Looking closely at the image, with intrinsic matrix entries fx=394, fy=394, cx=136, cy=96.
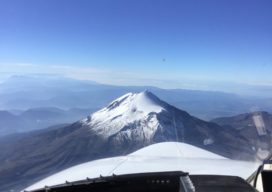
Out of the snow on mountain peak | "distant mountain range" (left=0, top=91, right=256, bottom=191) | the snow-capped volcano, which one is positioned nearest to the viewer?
"distant mountain range" (left=0, top=91, right=256, bottom=191)

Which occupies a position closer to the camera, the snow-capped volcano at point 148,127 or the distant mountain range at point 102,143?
the distant mountain range at point 102,143

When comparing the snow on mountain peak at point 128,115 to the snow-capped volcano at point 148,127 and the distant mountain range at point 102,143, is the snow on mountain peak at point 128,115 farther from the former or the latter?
the distant mountain range at point 102,143

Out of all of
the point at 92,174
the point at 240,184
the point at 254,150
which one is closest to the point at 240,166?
the point at 254,150

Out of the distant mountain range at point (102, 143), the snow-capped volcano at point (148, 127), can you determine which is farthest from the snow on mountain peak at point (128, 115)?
the distant mountain range at point (102, 143)

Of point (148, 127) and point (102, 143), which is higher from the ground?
point (148, 127)

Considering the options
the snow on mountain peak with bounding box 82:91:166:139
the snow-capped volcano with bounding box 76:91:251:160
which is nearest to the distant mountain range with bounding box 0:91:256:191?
the snow-capped volcano with bounding box 76:91:251:160

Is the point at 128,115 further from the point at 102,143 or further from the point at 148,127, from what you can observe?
the point at 102,143

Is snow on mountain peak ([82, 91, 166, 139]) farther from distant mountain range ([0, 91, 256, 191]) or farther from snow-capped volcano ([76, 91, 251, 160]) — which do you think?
distant mountain range ([0, 91, 256, 191])

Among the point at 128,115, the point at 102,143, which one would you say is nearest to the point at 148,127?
the point at 128,115

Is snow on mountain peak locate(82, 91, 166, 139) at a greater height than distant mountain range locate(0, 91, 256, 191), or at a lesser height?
greater
